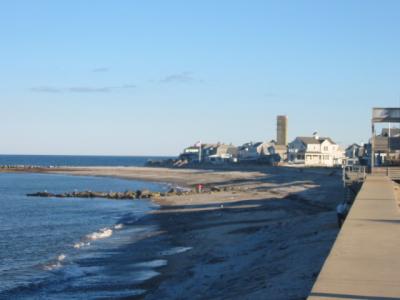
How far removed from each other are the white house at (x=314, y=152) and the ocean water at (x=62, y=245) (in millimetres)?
75542

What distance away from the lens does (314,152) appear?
124312 mm

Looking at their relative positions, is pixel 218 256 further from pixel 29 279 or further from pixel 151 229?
pixel 151 229

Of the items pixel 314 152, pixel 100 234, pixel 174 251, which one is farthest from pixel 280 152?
pixel 174 251

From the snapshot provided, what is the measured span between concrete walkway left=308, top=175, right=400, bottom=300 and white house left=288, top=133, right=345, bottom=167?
105 meters

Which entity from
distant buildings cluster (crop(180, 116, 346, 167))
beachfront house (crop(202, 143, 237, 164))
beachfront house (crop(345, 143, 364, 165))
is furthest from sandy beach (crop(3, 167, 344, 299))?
beachfront house (crop(202, 143, 237, 164))

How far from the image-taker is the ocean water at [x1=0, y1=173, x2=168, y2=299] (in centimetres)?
1914

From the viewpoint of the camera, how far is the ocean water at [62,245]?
754 inches

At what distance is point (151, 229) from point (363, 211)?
49.8 ft

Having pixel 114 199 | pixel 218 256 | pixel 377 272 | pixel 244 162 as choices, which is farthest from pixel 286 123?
pixel 377 272

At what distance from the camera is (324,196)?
1802 inches

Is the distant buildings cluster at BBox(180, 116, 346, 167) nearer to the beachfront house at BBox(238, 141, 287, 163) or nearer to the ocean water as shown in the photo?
the beachfront house at BBox(238, 141, 287, 163)

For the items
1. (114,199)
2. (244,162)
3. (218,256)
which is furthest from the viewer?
(244,162)

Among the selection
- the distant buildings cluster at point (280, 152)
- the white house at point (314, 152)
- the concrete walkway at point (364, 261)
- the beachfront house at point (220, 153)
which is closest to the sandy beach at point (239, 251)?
the concrete walkway at point (364, 261)

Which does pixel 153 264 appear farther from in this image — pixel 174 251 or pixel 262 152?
pixel 262 152
